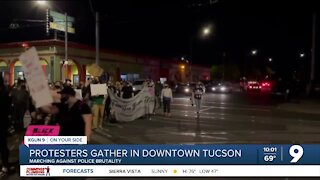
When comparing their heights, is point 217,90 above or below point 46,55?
below

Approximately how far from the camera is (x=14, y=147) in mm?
11219

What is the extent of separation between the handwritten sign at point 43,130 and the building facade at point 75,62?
21615 millimetres

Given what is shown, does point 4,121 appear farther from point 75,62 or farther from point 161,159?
point 75,62

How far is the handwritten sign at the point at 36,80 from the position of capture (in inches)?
206

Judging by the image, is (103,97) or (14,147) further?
(103,97)

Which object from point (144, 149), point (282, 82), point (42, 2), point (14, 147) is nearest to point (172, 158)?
point (144, 149)

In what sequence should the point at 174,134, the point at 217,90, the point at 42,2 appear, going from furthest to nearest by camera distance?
the point at 217,90
the point at 42,2
the point at 174,134

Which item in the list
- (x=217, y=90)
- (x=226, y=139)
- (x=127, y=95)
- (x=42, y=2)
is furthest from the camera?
(x=217, y=90)

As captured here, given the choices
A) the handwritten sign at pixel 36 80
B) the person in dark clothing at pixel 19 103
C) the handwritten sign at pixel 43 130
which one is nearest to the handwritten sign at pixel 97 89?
the person in dark clothing at pixel 19 103

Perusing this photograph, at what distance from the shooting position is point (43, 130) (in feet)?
19.7

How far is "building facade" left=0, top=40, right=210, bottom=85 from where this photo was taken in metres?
38.7

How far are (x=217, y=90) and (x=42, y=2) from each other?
114 feet

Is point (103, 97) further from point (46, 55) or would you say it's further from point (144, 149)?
point (46, 55)

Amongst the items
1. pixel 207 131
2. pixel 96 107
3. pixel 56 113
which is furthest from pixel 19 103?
pixel 56 113
